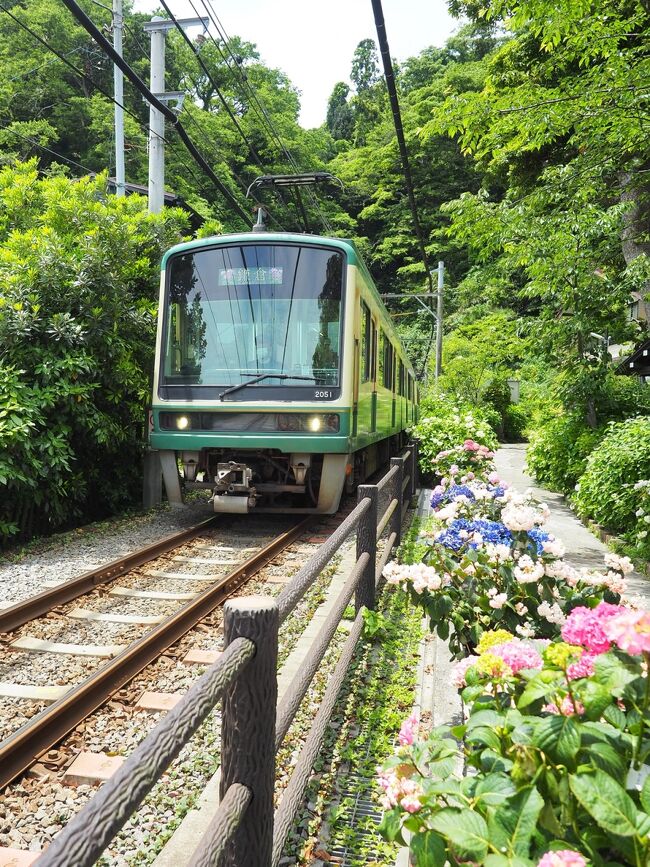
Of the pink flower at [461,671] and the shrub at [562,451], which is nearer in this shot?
the pink flower at [461,671]

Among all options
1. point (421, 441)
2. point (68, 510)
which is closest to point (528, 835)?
point (68, 510)

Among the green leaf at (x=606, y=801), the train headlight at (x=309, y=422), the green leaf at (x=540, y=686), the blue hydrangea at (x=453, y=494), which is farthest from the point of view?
the train headlight at (x=309, y=422)

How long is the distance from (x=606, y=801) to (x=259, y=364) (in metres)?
6.17

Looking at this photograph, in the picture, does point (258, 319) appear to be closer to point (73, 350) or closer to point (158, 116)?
point (73, 350)

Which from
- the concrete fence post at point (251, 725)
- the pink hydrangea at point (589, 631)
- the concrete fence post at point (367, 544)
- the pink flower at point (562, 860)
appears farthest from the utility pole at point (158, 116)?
the pink flower at point (562, 860)

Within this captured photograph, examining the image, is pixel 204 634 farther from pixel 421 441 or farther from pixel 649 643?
pixel 421 441

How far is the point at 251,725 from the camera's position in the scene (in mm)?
1475

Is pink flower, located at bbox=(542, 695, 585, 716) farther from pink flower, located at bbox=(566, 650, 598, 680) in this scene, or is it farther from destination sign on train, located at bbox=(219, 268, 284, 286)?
destination sign on train, located at bbox=(219, 268, 284, 286)

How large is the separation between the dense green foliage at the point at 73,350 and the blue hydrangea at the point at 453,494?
4.04 m

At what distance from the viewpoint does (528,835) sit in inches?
44.2

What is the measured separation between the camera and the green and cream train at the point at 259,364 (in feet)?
22.5

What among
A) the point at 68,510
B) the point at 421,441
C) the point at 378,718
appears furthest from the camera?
the point at 421,441

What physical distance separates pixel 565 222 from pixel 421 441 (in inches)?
167

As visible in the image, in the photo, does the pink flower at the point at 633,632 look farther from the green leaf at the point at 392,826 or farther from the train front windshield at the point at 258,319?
the train front windshield at the point at 258,319
